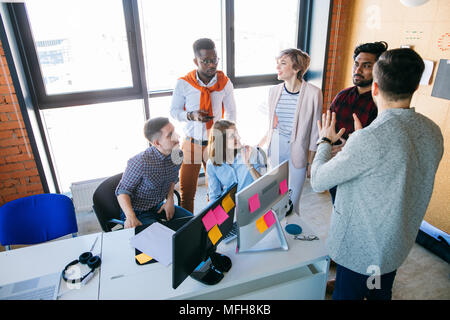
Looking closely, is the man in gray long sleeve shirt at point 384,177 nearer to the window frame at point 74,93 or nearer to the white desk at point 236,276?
the white desk at point 236,276

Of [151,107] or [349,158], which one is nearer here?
[349,158]

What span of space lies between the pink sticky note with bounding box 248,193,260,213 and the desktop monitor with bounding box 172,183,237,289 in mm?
140

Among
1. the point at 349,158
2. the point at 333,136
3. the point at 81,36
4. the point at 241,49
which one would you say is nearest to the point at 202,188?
the point at 241,49

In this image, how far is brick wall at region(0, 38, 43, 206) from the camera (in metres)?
2.52

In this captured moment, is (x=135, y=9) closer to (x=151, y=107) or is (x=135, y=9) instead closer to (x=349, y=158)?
(x=151, y=107)

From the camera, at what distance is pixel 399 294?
7.14 feet

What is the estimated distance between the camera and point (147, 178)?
206 centimetres

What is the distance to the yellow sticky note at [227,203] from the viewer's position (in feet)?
4.97

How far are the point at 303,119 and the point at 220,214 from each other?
1331 mm

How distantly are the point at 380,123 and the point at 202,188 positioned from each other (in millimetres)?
2775

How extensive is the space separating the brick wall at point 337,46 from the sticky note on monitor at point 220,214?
276 centimetres

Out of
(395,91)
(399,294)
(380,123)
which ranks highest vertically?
(395,91)

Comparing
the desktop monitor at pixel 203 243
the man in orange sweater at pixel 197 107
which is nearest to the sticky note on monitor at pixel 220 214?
the desktop monitor at pixel 203 243

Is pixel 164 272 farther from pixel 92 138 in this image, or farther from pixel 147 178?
pixel 92 138
